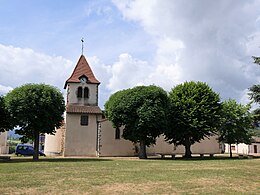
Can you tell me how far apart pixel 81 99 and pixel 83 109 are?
2334mm

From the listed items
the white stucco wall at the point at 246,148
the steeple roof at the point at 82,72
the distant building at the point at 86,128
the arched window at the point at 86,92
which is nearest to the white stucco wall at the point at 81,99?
the distant building at the point at 86,128

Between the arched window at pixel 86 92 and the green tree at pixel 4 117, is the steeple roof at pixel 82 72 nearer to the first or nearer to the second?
the arched window at pixel 86 92

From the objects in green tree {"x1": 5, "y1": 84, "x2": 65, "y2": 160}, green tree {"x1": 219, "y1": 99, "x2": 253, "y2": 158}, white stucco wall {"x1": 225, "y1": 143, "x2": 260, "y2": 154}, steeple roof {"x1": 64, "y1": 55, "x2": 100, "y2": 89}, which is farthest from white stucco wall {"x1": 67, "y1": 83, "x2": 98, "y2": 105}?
white stucco wall {"x1": 225, "y1": 143, "x2": 260, "y2": 154}

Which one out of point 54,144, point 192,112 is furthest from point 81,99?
point 192,112

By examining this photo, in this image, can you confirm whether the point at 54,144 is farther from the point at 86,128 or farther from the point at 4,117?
the point at 4,117

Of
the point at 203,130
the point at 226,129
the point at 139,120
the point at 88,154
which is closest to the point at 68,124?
the point at 88,154

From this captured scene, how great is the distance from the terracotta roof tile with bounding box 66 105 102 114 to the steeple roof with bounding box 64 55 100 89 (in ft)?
12.8

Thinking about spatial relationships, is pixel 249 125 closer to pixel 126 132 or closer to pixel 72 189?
pixel 126 132

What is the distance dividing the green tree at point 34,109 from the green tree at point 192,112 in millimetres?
13306

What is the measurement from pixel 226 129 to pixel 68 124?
20.7m

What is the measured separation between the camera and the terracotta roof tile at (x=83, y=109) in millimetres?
40147

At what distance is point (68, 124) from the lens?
39750 mm

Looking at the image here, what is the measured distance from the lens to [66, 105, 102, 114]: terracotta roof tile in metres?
40.1

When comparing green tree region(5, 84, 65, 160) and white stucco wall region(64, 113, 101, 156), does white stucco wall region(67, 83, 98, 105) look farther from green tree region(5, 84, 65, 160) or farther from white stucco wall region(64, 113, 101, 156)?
green tree region(5, 84, 65, 160)
